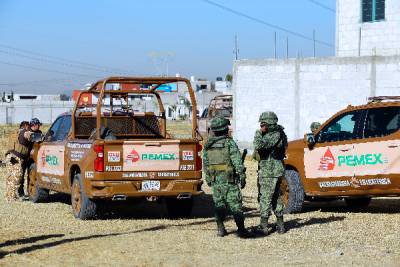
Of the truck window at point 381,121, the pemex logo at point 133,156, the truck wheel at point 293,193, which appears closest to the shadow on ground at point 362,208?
the truck wheel at point 293,193

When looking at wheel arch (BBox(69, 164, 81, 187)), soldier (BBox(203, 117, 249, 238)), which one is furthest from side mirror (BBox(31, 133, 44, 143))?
soldier (BBox(203, 117, 249, 238))

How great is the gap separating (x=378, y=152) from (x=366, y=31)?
17189 mm

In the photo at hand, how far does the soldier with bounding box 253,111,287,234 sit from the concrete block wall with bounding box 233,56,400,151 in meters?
13.5

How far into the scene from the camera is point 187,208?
1234 centimetres

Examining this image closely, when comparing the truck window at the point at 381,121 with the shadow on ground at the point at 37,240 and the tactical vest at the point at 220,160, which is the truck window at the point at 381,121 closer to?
the tactical vest at the point at 220,160

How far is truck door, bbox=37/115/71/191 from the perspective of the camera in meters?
13.1

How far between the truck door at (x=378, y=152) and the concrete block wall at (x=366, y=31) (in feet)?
50.8

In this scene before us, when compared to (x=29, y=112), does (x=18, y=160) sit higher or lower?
lower

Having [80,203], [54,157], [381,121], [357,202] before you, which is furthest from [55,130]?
[381,121]

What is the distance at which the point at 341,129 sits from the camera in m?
12.2

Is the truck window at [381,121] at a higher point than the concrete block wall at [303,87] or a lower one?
lower

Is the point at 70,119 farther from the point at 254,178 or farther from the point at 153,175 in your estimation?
the point at 254,178

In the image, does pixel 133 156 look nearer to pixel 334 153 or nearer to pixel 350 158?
pixel 334 153

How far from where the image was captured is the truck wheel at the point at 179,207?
1233 centimetres
